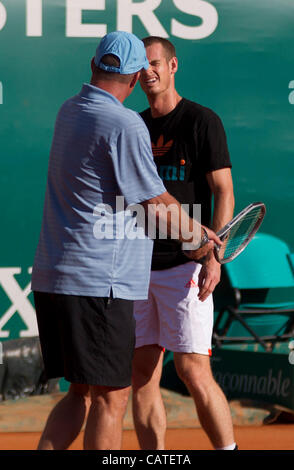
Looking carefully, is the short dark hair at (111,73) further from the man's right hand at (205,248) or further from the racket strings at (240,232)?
the racket strings at (240,232)

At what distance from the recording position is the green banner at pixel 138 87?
477 cm

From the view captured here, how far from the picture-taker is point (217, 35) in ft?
16.0

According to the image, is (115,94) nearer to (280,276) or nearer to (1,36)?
(1,36)

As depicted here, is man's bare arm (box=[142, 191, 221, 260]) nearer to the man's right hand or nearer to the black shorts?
the man's right hand

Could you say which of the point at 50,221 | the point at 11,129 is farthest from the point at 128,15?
the point at 50,221

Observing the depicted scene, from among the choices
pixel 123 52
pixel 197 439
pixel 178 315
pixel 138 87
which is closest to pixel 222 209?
pixel 178 315

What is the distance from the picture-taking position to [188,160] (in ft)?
11.6

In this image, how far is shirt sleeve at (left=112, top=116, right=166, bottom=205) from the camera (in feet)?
9.18

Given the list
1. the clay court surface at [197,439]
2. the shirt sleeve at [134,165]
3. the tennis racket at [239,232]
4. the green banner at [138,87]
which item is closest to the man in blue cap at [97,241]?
the shirt sleeve at [134,165]

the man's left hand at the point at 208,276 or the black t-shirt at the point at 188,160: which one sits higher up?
the black t-shirt at the point at 188,160

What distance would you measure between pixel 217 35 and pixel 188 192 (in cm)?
164

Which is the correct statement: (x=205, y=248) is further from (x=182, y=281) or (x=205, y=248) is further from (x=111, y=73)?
(x=111, y=73)

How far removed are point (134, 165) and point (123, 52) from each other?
399 millimetres

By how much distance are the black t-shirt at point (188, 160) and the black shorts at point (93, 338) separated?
691 mm
